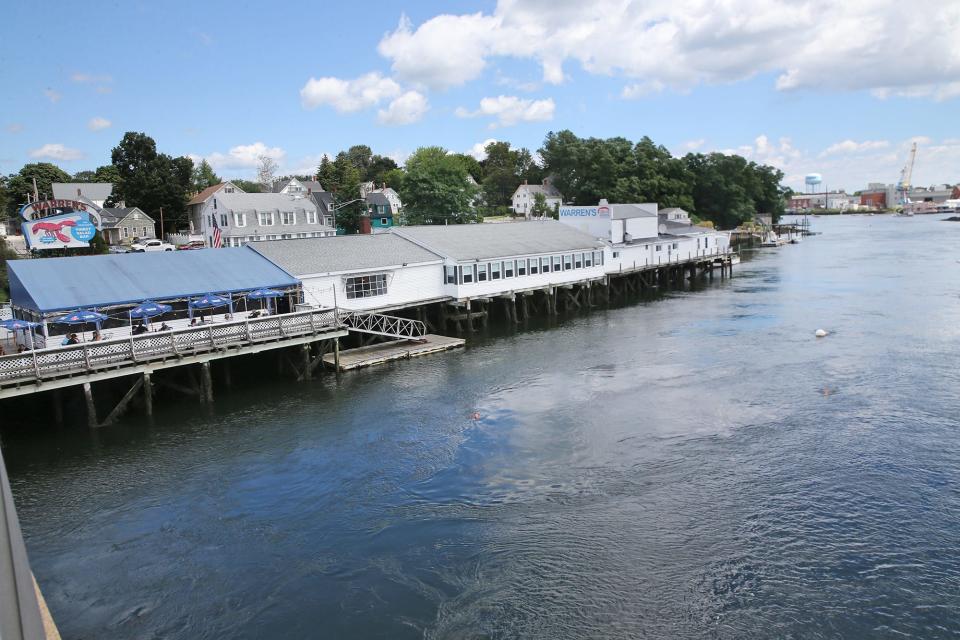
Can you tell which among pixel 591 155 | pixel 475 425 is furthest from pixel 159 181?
pixel 475 425

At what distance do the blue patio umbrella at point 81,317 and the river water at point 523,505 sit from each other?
16.2 feet

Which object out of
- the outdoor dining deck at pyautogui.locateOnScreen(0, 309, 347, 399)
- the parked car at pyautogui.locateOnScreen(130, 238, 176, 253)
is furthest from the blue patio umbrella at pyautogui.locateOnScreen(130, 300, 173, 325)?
the parked car at pyautogui.locateOnScreen(130, 238, 176, 253)

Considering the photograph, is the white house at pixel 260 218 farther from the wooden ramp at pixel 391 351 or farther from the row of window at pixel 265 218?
the wooden ramp at pixel 391 351

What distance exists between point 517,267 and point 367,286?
1346cm

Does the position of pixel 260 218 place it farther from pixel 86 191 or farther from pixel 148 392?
pixel 148 392

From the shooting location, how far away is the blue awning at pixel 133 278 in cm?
3161

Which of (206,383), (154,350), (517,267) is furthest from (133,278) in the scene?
(517,267)

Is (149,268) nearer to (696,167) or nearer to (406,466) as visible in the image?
(406,466)

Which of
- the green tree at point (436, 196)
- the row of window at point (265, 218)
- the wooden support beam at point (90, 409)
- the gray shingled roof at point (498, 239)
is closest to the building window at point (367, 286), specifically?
the gray shingled roof at point (498, 239)

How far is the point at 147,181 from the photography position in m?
97.8

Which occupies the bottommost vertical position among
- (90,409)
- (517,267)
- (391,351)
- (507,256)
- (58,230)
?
(391,351)

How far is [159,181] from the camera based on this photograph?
9850cm

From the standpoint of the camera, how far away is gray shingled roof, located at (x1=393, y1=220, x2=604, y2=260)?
49281mm

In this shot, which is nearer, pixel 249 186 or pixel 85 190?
pixel 85 190
